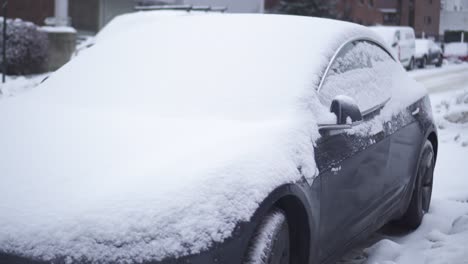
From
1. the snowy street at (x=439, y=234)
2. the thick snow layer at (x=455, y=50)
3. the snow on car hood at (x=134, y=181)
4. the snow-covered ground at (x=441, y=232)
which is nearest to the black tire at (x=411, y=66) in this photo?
the thick snow layer at (x=455, y=50)

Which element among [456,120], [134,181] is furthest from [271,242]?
[456,120]

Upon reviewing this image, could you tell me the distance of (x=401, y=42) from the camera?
26.1m

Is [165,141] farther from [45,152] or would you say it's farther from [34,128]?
[34,128]

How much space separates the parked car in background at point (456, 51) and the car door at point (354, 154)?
3051 centimetres

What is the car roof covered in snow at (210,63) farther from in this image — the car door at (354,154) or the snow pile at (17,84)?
the snow pile at (17,84)

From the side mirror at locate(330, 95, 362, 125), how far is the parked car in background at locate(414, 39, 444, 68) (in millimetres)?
27131

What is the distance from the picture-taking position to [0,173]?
2887mm

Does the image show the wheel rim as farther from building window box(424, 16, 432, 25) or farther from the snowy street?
building window box(424, 16, 432, 25)

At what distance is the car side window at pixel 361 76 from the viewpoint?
12.5ft

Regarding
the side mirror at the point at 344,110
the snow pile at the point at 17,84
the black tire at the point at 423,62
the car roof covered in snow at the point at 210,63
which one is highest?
the car roof covered in snow at the point at 210,63

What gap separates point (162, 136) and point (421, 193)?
2.74m

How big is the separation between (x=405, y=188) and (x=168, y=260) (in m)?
2.68

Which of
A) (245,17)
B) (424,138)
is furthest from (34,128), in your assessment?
(424,138)

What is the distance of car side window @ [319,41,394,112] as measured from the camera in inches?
150
